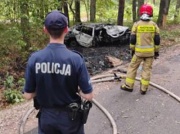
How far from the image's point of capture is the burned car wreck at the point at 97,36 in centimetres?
1345

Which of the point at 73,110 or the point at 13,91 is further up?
the point at 73,110

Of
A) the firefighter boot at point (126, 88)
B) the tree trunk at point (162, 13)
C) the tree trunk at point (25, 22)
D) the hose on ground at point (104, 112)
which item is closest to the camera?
the hose on ground at point (104, 112)

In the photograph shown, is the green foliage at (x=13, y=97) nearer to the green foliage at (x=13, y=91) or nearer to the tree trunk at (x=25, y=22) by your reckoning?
the green foliage at (x=13, y=91)

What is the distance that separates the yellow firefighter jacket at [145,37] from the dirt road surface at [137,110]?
3.47 ft

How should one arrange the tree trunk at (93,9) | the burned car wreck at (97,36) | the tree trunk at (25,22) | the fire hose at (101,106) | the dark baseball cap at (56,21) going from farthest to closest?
the tree trunk at (93,9), the burned car wreck at (97,36), the tree trunk at (25,22), the fire hose at (101,106), the dark baseball cap at (56,21)

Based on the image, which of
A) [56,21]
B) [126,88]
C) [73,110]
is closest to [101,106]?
[126,88]

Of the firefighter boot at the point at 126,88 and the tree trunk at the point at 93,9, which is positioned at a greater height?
the tree trunk at the point at 93,9

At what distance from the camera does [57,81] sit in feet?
9.77

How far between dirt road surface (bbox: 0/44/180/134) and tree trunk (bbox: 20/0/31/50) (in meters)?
4.07

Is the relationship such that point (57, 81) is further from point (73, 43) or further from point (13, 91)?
point (73, 43)

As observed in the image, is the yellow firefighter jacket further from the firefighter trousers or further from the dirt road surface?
the dirt road surface

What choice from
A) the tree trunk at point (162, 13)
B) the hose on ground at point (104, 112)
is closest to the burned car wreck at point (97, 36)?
the tree trunk at point (162, 13)

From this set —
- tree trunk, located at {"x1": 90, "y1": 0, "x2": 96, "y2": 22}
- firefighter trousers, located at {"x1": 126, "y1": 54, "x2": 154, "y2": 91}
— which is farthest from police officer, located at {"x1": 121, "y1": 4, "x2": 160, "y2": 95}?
tree trunk, located at {"x1": 90, "y1": 0, "x2": 96, "y2": 22}

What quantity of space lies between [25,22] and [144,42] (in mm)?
5397
